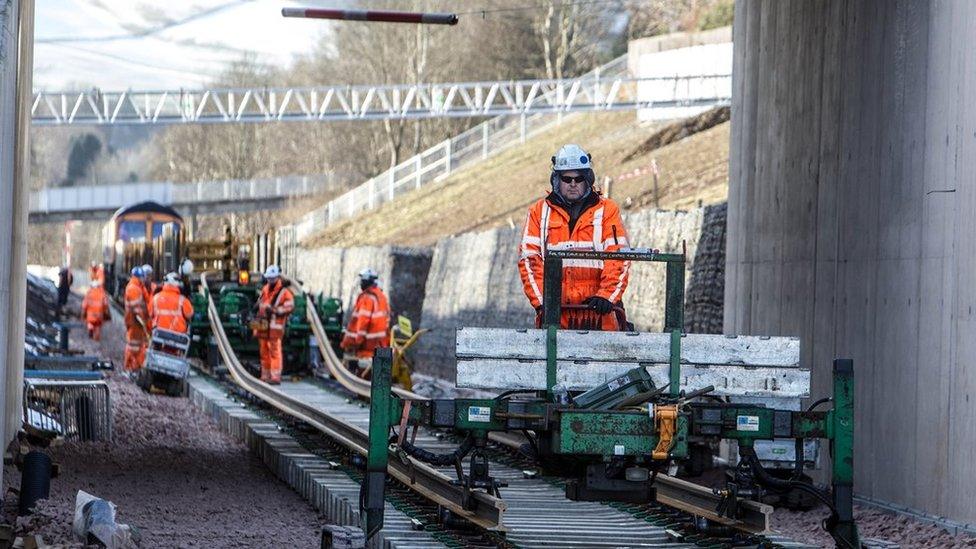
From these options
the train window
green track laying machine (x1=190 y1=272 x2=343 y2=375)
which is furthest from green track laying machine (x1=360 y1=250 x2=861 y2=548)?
the train window

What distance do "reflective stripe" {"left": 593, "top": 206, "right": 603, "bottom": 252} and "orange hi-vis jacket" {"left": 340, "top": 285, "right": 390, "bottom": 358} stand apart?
537 inches

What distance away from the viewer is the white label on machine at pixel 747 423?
8.86 meters

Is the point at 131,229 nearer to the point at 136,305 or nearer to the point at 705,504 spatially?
the point at 136,305

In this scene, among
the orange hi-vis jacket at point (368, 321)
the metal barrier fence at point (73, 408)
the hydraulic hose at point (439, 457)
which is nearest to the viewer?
the hydraulic hose at point (439, 457)

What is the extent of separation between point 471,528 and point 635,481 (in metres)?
1.77

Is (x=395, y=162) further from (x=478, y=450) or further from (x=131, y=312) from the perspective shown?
(x=478, y=450)

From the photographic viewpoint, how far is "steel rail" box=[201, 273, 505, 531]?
32.7 ft

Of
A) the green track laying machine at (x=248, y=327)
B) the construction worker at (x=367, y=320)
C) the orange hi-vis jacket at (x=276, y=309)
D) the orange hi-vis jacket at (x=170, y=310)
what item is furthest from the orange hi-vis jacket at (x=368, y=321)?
the green track laying machine at (x=248, y=327)

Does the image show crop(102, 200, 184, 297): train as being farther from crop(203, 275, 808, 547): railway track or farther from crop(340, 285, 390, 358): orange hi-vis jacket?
crop(203, 275, 808, 547): railway track

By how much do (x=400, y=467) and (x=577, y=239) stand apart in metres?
3.06

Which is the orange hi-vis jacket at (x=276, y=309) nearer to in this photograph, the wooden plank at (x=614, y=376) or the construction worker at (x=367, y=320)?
the construction worker at (x=367, y=320)

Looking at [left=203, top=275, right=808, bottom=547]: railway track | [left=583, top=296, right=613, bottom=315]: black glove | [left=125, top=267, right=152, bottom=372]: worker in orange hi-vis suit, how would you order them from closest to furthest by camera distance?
[left=203, top=275, right=808, bottom=547]: railway track < [left=583, top=296, right=613, bottom=315]: black glove < [left=125, top=267, right=152, bottom=372]: worker in orange hi-vis suit

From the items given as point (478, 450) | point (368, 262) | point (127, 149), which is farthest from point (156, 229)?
point (127, 149)

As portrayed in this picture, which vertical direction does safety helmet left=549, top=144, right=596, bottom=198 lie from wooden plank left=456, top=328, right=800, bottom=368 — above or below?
above
